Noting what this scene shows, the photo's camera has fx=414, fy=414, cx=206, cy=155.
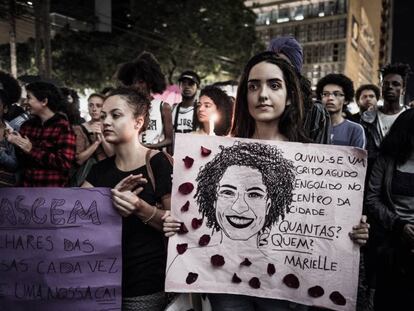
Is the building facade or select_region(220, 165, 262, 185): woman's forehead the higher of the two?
the building facade

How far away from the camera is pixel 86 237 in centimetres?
227

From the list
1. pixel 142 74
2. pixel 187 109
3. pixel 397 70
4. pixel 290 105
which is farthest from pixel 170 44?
pixel 290 105

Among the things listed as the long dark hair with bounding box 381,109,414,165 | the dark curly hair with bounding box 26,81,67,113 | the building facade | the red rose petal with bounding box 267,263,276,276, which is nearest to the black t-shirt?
the red rose petal with bounding box 267,263,276,276

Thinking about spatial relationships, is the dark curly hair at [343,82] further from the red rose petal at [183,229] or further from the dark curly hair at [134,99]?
the red rose petal at [183,229]

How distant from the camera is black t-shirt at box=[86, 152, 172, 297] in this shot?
2283mm

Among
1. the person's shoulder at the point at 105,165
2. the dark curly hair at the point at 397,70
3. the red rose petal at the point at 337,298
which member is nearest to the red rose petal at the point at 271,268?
the red rose petal at the point at 337,298

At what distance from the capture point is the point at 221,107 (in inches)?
185

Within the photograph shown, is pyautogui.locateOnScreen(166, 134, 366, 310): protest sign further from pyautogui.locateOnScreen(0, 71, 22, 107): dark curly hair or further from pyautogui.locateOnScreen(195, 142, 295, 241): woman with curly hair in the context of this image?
pyautogui.locateOnScreen(0, 71, 22, 107): dark curly hair

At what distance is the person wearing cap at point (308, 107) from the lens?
2.80 meters

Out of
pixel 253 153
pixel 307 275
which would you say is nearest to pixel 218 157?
pixel 253 153

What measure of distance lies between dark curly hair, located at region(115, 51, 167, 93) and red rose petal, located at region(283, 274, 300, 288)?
2.99 meters

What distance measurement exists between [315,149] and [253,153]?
31 cm

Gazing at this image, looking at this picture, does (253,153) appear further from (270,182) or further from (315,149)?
(315,149)

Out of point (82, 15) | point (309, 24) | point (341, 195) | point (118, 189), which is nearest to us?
point (341, 195)
